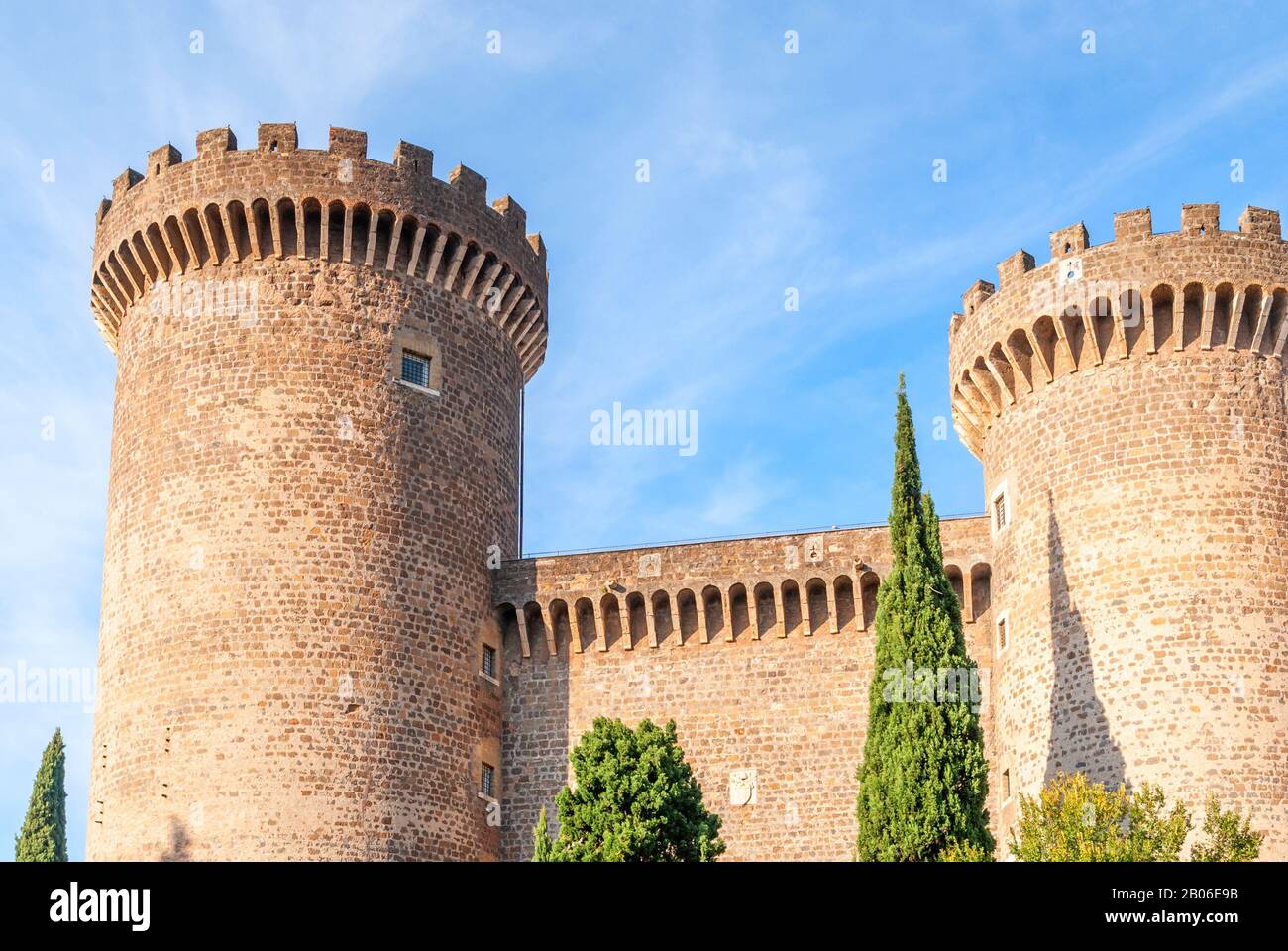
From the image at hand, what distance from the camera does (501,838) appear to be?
32.4 meters

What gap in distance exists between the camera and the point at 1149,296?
30391 millimetres

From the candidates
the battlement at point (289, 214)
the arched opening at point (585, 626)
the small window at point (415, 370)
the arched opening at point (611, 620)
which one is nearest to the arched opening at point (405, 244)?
the battlement at point (289, 214)

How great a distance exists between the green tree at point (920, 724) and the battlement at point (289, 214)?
9.80 m

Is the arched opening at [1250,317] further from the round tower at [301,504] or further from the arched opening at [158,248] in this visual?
the arched opening at [158,248]

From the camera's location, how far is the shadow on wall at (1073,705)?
28.4m

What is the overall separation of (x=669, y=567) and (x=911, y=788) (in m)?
7.84

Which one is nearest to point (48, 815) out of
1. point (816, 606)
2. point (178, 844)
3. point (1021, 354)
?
point (178, 844)

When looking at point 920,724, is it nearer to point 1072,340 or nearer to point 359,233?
point 1072,340

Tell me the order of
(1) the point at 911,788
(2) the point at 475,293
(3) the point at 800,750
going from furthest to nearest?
(2) the point at 475,293
(3) the point at 800,750
(1) the point at 911,788

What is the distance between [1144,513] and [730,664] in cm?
775
